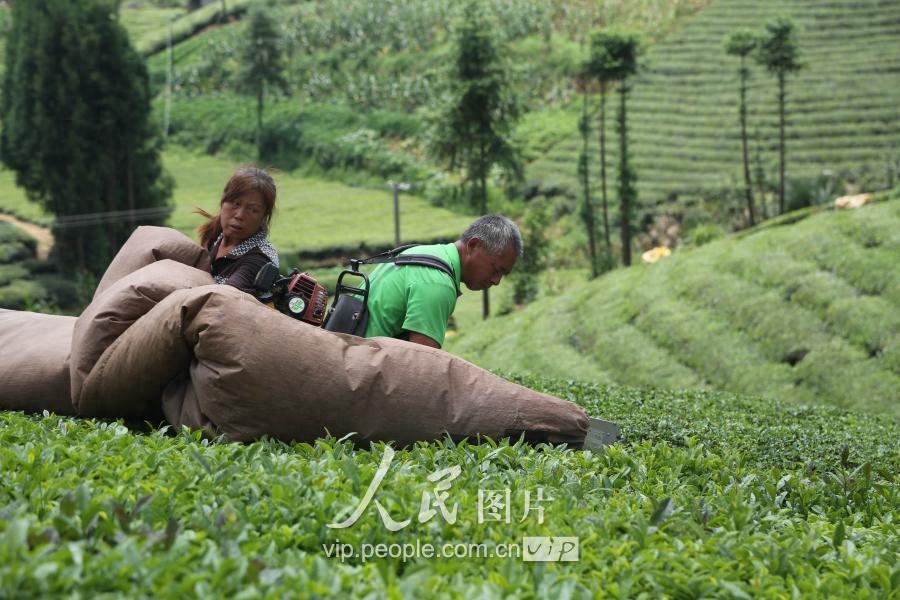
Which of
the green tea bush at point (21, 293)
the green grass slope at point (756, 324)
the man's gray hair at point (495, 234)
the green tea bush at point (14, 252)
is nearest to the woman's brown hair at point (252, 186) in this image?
the man's gray hair at point (495, 234)

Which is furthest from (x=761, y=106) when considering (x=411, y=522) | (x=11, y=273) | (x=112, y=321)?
(x=411, y=522)

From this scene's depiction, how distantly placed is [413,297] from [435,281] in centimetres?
11

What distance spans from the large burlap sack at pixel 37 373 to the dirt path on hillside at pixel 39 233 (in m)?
25.2

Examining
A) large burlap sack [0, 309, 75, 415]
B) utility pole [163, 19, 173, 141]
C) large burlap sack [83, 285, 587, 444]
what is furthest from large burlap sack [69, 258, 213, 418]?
utility pole [163, 19, 173, 141]

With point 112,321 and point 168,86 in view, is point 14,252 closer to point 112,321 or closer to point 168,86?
point 168,86

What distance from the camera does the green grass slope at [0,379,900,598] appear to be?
2.37m

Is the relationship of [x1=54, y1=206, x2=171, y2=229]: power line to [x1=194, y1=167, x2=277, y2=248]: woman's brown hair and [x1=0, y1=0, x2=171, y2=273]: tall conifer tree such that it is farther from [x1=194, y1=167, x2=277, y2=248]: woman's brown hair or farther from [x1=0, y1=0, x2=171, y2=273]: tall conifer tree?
[x1=194, y1=167, x2=277, y2=248]: woman's brown hair

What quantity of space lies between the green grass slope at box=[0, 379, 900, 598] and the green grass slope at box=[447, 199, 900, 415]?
900 centimetres

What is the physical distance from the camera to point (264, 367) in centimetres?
370

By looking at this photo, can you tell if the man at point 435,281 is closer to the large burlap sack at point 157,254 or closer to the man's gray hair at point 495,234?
the man's gray hair at point 495,234

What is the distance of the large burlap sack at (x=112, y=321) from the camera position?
405 cm

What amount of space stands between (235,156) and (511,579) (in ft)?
126

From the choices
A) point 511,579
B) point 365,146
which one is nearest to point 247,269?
point 511,579

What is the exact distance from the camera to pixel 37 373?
4.41 m
